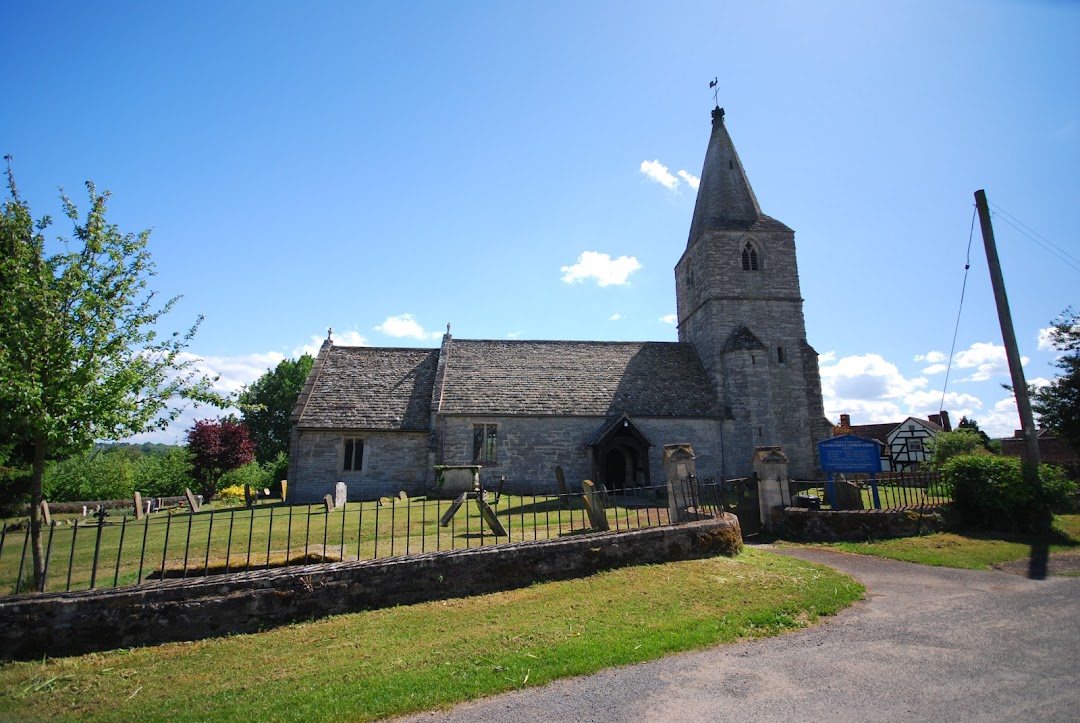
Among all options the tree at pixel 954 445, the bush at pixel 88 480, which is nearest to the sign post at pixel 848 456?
the tree at pixel 954 445

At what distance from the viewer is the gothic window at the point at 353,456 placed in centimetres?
2388

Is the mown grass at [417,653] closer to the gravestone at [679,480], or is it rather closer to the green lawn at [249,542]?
the green lawn at [249,542]

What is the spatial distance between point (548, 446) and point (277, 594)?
58.9 feet

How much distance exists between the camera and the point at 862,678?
17.3 ft

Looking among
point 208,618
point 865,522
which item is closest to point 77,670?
point 208,618

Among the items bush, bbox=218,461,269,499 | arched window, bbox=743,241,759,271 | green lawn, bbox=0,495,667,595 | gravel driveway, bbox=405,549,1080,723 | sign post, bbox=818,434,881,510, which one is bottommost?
gravel driveway, bbox=405,549,1080,723

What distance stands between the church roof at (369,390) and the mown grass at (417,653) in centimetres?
1771

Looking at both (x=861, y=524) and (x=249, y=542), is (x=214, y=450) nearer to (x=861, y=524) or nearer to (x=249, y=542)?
(x=249, y=542)

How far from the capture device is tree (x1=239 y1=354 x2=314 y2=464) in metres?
51.8

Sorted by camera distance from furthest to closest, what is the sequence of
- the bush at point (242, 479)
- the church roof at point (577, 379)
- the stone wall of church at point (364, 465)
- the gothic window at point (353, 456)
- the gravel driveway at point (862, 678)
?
the bush at point (242, 479) → the church roof at point (577, 379) → the gothic window at point (353, 456) → the stone wall of church at point (364, 465) → the gravel driveway at point (862, 678)

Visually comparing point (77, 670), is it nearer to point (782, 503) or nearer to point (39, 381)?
point (39, 381)

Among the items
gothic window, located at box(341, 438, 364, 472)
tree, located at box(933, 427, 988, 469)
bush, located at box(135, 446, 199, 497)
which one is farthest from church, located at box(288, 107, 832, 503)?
bush, located at box(135, 446, 199, 497)

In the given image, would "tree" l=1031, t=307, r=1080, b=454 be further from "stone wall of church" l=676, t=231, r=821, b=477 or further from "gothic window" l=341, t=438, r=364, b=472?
"gothic window" l=341, t=438, r=364, b=472

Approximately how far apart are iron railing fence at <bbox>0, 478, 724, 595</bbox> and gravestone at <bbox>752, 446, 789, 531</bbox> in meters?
1.35
